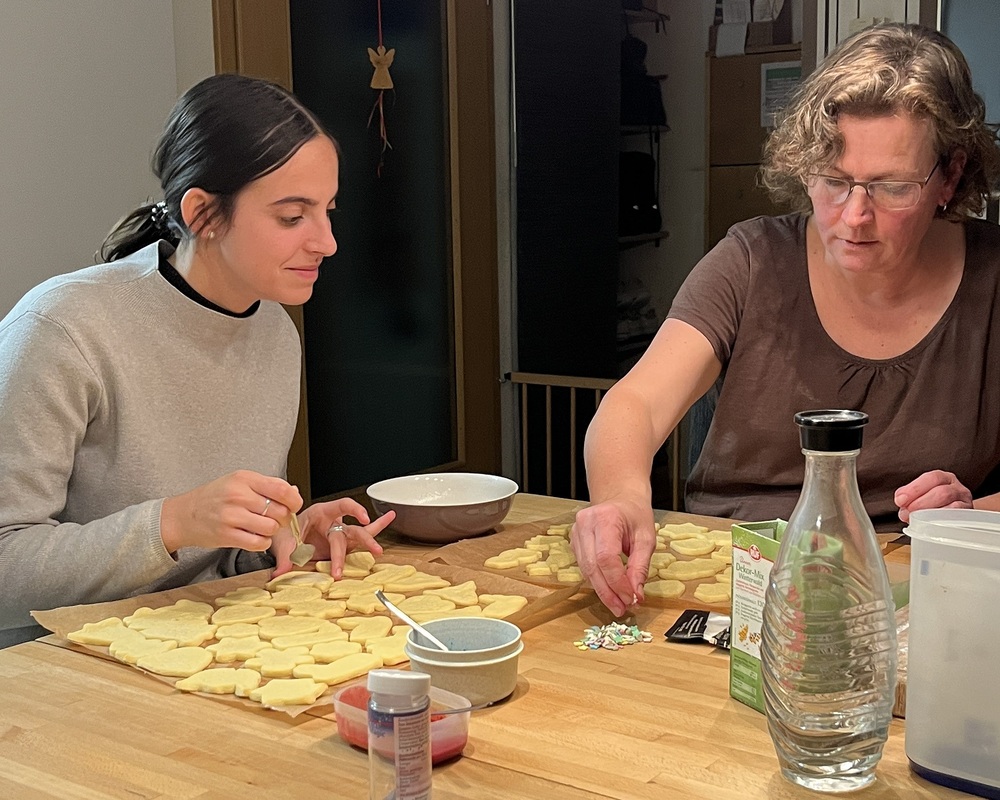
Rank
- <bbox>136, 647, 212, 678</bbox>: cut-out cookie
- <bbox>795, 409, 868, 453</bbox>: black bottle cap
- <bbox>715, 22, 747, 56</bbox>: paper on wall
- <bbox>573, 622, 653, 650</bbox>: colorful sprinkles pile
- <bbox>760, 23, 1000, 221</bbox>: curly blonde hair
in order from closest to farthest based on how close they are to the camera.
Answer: <bbox>795, 409, 868, 453</bbox>: black bottle cap, <bbox>136, 647, 212, 678</bbox>: cut-out cookie, <bbox>573, 622, 653, 650</bbox>: colorful sprinkles pile, <bbox>760, 23, 1000, 221</bbox>: curly blonde hair, <bbox>715, 22, 747, 56</bbox>: paper on wall

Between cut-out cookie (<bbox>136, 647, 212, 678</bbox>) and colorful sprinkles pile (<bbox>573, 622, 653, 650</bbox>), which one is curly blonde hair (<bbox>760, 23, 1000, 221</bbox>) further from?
cut-out cookie (<bbox>136, 647, 212, 678</bbox>)

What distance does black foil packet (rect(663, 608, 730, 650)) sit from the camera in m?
1.26

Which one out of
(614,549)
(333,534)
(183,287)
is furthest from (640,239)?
(614,549)

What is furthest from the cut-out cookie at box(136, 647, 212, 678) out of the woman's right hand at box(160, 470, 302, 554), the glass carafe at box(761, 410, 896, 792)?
the glass carafe at box(761, 410, 896, 792)

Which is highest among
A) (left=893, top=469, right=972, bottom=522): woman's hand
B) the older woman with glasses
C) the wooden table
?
the older woman with glasses

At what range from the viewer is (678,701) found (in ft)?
3.61

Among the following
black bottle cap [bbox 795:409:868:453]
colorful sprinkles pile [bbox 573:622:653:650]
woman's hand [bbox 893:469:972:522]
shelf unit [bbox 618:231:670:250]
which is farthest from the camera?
shelf unit [bbox 618:231:670:250]

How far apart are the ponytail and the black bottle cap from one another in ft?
4.13

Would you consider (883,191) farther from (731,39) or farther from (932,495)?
(731,39)

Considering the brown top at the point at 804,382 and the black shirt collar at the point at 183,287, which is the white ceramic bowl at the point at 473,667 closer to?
the black shirt collar at the point at 183,287

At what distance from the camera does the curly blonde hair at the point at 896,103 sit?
1.70m

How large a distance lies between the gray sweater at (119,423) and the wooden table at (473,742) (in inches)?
9.0

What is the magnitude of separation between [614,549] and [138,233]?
97 centimetres

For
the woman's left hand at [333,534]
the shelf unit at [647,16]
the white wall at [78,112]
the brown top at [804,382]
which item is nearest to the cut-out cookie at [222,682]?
the woman's left hand at [333,534]
